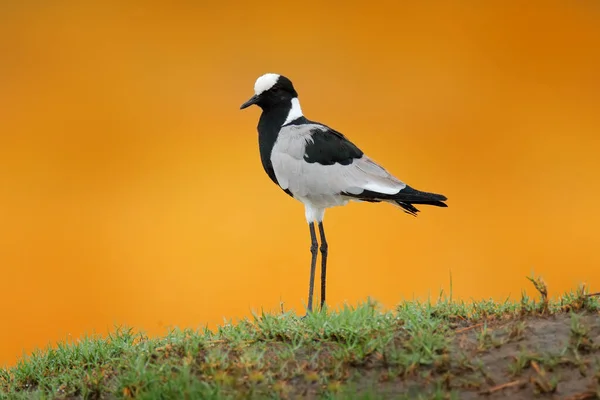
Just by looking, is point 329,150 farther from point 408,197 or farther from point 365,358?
point 365,358

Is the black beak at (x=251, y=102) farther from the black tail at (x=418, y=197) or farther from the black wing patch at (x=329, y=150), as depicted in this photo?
the black tail at (x=418, y=197)

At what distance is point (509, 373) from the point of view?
13.9 feet

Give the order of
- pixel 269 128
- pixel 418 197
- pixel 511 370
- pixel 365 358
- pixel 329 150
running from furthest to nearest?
pixel 269 128
pixel 329 150
pixel 418 197
pixel 365 358
pixel 511 370

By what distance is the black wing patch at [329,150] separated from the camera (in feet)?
19.7

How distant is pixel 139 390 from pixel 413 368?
1.63m

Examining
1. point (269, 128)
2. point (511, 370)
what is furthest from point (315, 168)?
point (511, 370)

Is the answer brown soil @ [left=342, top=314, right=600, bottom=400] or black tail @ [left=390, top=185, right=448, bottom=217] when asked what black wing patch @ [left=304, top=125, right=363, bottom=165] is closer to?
black tail @ [left=390, top=185, right=448, bottom=217]

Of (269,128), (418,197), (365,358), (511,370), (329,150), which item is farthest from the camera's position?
(269,128)

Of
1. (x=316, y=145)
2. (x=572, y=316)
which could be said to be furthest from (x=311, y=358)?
(x=316, y=145)

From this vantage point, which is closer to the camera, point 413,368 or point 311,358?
point 413,368

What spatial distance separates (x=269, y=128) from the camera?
21.0 ft

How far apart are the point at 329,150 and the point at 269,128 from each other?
0.63 meters

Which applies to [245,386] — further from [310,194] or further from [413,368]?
[310,194]

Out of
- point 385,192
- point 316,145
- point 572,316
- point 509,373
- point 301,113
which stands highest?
point 301,113
